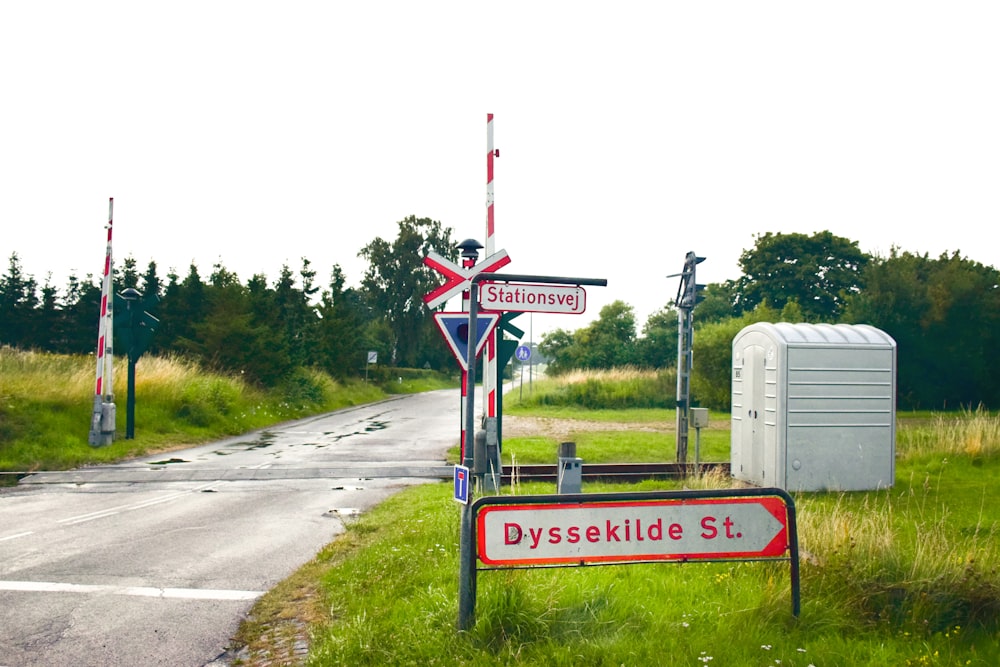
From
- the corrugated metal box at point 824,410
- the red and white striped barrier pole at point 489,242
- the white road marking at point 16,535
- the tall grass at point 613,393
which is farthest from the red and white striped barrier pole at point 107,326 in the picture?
the tall grass at point 613,393

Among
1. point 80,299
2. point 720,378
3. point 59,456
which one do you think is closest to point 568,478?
point 59,456

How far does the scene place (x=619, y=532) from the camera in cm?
465

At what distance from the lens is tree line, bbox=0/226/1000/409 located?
97.1ft

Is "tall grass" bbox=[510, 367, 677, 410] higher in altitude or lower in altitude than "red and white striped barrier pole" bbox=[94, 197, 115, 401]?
lower

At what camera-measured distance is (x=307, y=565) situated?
7.25 m

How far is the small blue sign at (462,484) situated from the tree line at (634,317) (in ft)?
48.7

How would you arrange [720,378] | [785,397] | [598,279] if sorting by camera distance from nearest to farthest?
[598,279]
[785,397]
[720,378]

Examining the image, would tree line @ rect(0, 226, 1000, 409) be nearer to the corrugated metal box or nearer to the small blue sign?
the corrugated metal box

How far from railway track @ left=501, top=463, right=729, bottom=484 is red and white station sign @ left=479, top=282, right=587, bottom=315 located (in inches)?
280

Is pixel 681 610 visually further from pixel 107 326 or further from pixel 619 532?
pixel 107 326

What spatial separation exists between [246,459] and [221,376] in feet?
34.4

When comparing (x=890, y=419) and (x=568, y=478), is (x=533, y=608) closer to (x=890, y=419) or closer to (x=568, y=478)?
(x=568, y=478)

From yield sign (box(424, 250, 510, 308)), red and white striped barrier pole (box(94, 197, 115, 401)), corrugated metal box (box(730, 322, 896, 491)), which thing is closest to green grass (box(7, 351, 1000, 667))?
yield sign (box(424, 250, 510, 308))

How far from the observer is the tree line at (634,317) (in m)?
29.6
